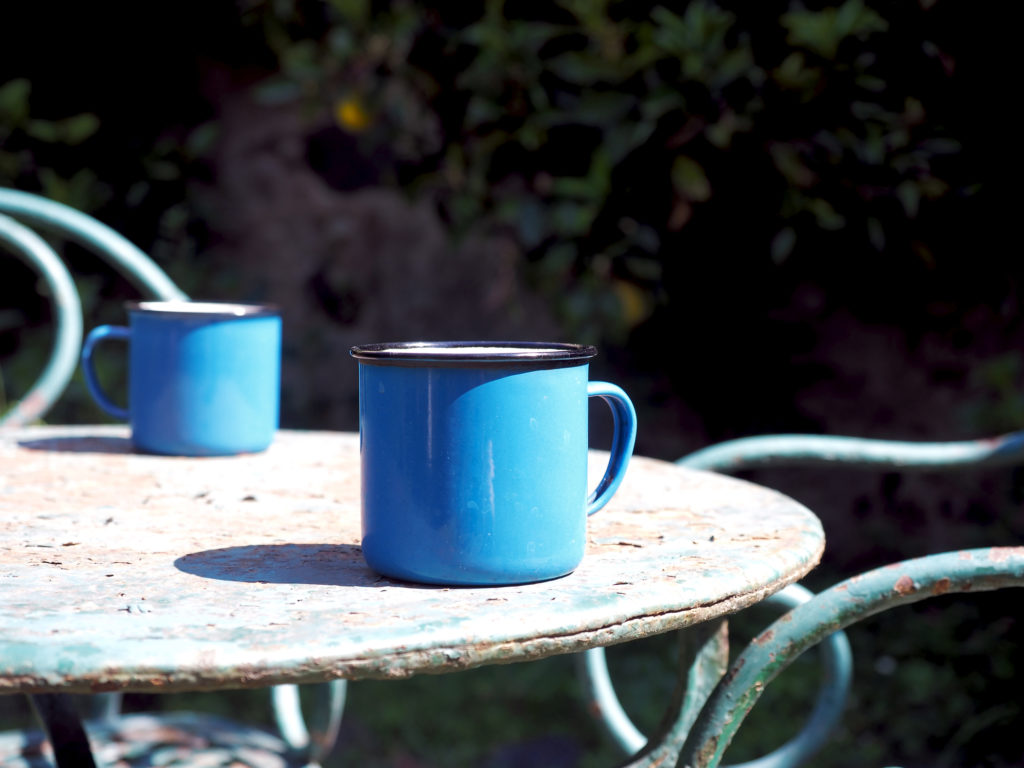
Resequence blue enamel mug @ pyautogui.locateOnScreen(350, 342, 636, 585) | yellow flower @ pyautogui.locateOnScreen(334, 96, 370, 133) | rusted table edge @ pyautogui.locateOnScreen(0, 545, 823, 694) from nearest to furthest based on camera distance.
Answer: rusted table edge @ pyautogui.locateOnScreen(0, 545, 823, 694), blue enamel mug @ pyautogui.locateOnScreen(350, 342, 636, 585), yellow flower @ pyautogui.locateOnScreen(334, 96, 370, 133)

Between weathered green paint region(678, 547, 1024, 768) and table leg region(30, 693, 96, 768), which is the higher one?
weathered green paint region(678, 547, 1024, 768)

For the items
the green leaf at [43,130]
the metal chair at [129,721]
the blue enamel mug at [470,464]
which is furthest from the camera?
the green leaf at [43,130]

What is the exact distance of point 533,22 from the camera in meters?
2.04

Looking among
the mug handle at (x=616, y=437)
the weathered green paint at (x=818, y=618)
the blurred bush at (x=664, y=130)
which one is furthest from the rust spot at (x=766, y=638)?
the blurred bush at (x=664, y=130)

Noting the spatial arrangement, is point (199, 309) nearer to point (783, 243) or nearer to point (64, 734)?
point (64, 734)

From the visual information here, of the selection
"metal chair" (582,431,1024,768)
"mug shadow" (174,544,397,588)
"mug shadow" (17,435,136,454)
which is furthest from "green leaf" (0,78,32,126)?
"mug shadow" (174,544,397,588)

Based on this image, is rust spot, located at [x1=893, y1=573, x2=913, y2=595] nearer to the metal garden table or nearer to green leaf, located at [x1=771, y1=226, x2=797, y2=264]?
the metal garden table

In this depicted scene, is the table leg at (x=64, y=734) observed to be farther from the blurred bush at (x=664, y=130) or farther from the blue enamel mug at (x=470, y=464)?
the blurred bush at (x=664, y=130)

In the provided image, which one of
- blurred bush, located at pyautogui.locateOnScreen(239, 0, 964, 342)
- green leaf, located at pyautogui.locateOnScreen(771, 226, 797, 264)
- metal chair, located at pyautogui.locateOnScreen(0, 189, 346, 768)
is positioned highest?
blurred bush, located at pyautogui.locateOnScreen(239, 0, 964, 342)

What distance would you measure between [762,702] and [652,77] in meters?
1.18

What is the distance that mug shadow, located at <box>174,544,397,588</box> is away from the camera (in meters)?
0.65

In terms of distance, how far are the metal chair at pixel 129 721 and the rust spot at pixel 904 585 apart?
0.76m

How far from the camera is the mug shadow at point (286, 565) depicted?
0.65m

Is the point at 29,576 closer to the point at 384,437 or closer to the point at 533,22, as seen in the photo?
the point at 384,437
